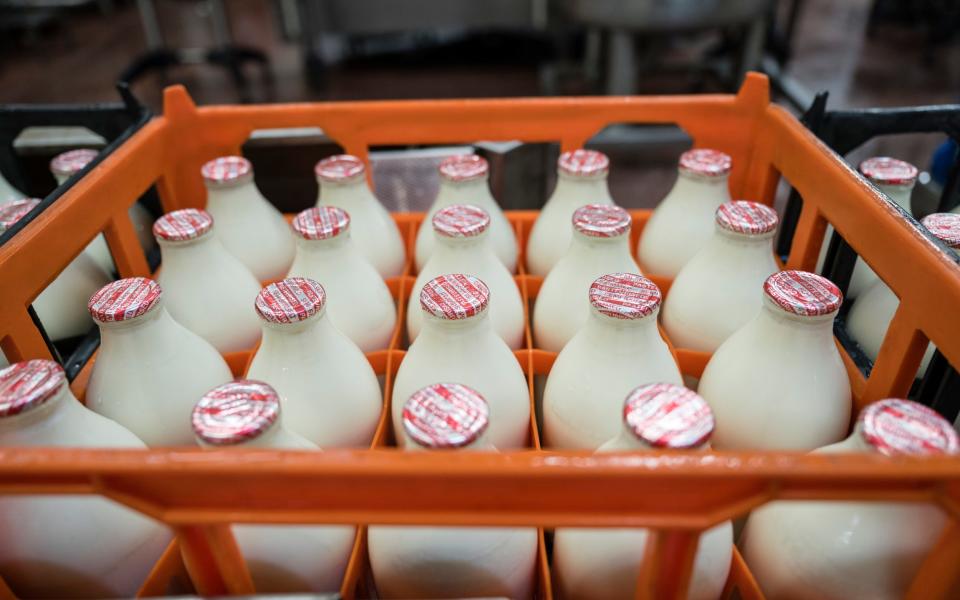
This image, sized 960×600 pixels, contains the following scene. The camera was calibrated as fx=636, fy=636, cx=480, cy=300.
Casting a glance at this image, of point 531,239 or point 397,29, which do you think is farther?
point 397,29

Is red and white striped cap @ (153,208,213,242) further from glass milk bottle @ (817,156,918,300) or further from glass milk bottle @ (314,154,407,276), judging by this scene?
glass milk bottle @ (817,156,918,300)

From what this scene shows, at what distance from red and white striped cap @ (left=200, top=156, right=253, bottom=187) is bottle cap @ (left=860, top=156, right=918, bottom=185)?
40.7 inches

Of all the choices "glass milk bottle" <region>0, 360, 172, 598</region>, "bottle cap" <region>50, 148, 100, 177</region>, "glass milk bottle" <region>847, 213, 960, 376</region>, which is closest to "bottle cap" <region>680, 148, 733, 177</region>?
"glass milk bottle" <region>847, 213, 960, 376</region>

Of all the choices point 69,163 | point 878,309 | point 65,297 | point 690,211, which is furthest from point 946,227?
point 69,163

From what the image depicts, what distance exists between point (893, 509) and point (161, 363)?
0.83 metres

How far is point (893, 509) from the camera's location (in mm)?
598

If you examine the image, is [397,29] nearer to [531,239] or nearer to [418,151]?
[418,151]

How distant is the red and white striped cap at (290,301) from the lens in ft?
2.47

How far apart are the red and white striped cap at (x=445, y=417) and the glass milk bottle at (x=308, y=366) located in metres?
0.21

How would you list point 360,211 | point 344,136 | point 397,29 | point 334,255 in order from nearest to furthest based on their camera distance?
point 334,255, point 360,211, point 344,136, point 397,29

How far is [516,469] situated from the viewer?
48 cm

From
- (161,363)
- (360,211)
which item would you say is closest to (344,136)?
(360,211)

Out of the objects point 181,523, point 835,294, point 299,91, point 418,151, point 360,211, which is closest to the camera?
point 181,523

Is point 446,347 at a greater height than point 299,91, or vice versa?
point 446,347
